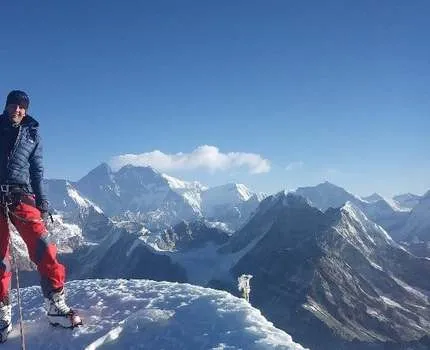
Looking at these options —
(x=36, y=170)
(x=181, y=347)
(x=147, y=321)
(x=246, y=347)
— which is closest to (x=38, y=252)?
(x=36, y=170)

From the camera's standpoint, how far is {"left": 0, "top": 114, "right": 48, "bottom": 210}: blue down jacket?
54.4 feet

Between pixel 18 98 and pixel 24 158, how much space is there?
5.90 ft

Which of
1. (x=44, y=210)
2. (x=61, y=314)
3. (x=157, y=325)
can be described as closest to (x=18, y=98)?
(x=44, y=210)

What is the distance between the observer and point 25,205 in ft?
55.2

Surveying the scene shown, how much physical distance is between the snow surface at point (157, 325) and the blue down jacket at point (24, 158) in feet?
13.3

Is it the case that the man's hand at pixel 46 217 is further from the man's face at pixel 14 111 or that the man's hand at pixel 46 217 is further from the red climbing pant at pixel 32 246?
the man's face at pixel 14 111

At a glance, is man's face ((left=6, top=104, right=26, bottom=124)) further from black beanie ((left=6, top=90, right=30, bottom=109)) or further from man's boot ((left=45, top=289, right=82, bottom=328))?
man's boot ((left=45, top=289, right=82, bottom=328))

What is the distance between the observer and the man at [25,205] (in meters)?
16.6

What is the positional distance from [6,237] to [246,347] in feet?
25.7

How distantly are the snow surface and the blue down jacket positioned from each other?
404 centimetres

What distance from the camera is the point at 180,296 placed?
19.6m

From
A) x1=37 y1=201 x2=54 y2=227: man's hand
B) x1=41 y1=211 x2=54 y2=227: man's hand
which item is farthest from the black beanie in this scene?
x1=41 y1=211 x2=54 y2=227: man's hand

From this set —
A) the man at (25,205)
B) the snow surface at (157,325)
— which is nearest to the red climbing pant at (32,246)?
the man at (25,205)

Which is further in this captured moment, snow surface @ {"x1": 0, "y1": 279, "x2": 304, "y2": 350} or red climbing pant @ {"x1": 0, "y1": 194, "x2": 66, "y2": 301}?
red climbing pant @ {"x1": 0, "y1": 194, "x2": 66, "y2": 301}
